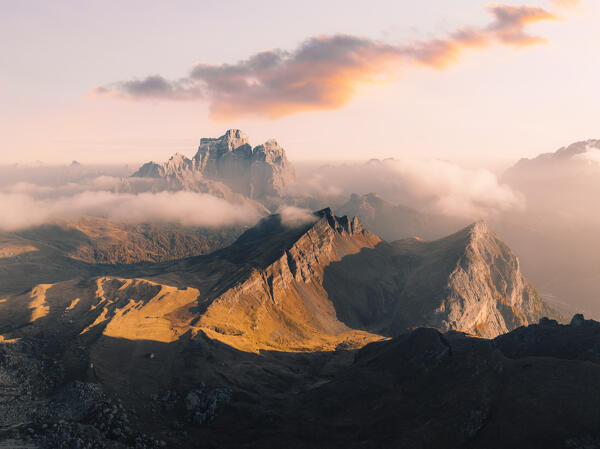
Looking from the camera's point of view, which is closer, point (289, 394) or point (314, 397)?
point (314, 397)

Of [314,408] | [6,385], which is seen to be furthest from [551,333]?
[6,385]

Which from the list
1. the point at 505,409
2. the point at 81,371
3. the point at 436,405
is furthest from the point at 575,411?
the point at 81,371

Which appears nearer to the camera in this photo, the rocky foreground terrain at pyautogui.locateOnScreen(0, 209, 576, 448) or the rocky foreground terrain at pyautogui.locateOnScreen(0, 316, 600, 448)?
the rocky foreground terrain at pyautogui.locateOnScreen(0, 316, 600, 448)

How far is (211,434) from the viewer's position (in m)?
119

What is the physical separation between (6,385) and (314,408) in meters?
113

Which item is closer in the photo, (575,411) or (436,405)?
(575,411)

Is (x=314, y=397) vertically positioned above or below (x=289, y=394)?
above

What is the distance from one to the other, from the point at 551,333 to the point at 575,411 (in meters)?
93.1

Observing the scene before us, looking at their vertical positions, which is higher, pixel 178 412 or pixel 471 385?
pixel 471 385

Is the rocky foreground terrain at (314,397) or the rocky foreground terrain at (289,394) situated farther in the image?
the rocky foreground terrain at (289,394)

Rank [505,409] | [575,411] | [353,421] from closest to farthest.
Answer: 1. [575,411]
2. [505,409]
3. [353,421]

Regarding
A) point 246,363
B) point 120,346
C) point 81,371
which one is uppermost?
point 81,371

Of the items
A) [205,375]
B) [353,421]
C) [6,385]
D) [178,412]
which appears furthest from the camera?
[205,375]

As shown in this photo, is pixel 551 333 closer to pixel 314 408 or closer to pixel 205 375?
pixel 314 408
